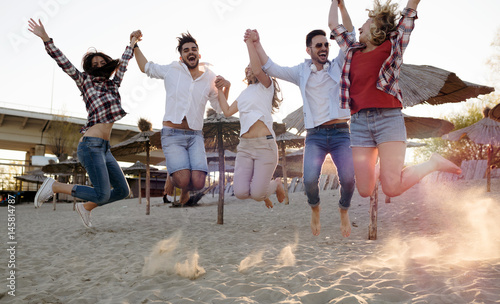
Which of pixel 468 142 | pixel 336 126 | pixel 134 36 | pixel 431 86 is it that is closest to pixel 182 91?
pixel 134 36

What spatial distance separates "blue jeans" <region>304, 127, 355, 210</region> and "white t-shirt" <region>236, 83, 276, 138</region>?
889mm

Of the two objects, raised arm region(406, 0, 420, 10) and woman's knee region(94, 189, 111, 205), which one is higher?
raised arm region(406, 0, 420, 10)

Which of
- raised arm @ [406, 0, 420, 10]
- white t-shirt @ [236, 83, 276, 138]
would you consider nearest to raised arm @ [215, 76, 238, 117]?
white t-shirt @ [236, 83, 276, 138]

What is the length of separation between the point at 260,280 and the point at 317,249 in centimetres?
197

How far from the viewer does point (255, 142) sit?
4898mm

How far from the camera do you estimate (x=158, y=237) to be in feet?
23.4

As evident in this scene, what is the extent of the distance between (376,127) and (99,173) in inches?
136

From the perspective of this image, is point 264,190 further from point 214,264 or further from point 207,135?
point 207,135

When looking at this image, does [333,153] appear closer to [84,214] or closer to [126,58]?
[126,58]

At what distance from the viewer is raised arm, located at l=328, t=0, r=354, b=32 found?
3983 mm

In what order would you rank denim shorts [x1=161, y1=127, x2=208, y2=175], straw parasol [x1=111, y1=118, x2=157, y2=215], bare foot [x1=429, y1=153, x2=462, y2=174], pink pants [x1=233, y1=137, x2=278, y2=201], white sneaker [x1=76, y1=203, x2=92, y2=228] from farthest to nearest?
straw parasol [x1=111, y1=118, x2=157, y2=215] → white sneaker [x1=76, y1=203, x2=92, y2=228] → pink pants [x1=233, y1=137, x2=278, y2=201] → denim shorts [x1=161, y1=127, x2=208, y2=175] → bare foot [x1=429, y1=153, x2=462, y2=174]

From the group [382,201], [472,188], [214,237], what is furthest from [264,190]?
[472,188]

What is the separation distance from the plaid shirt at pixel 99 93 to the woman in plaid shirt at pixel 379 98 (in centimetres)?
284

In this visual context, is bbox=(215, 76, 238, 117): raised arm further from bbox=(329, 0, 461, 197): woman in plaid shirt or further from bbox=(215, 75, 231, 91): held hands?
bbox=(329, 0, 461, 197): woman in plaid shirt
